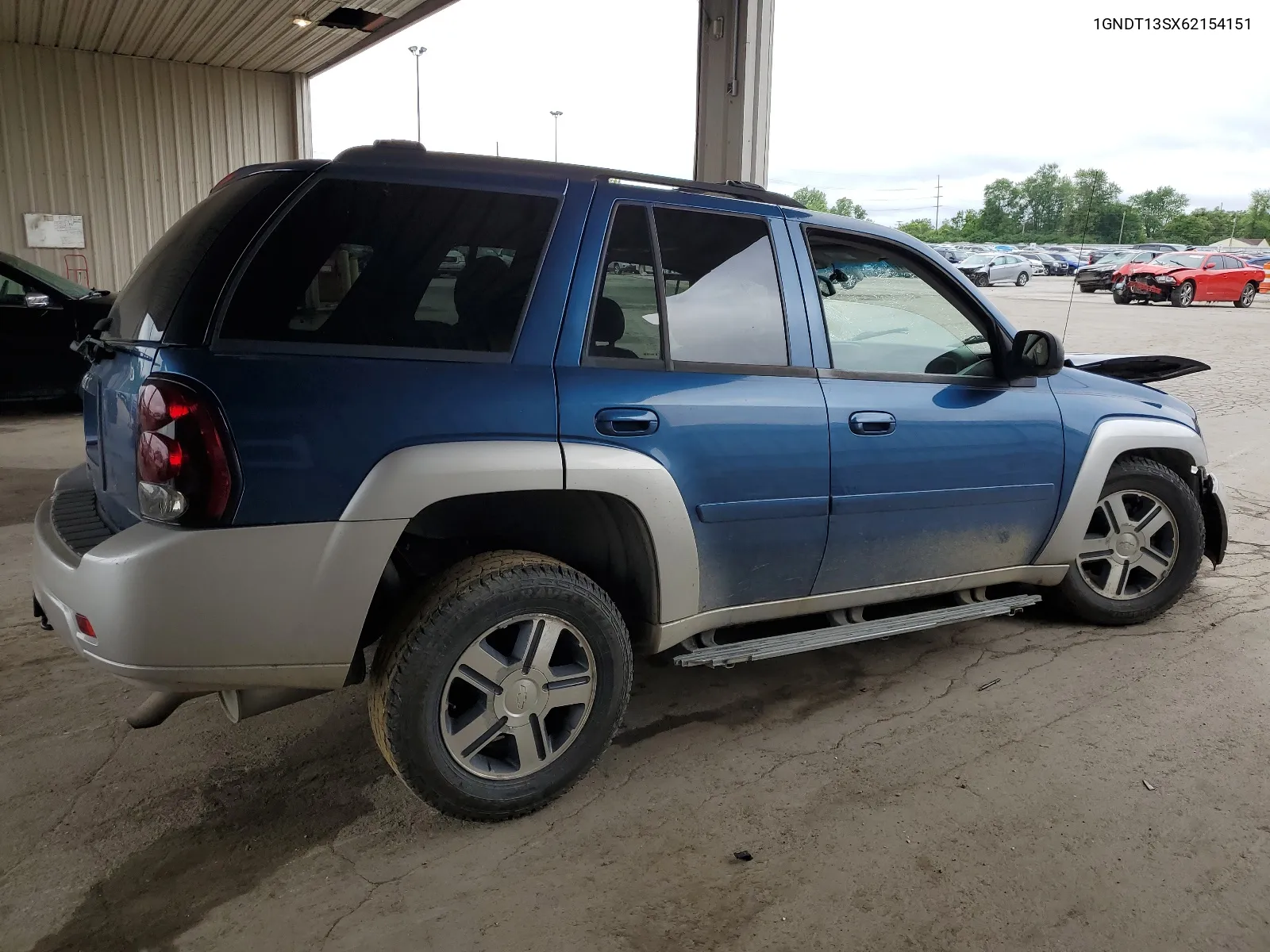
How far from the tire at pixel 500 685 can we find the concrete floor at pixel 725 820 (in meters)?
0.15

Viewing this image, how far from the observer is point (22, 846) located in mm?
2414

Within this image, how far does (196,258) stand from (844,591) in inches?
90.0

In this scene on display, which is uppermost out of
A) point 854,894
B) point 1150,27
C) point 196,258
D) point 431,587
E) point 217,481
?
point 1150,27

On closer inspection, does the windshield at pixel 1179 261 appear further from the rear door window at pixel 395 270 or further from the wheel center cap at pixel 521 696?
the wheel center cap at pixel 521 696

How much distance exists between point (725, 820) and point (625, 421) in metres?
1.17

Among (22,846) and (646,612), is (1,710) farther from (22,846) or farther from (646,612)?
(646,612)

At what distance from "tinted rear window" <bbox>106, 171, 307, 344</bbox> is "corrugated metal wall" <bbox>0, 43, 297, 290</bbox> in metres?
13.2

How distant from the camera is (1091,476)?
3.69 m

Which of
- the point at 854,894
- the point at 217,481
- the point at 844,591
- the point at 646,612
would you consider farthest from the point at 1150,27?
the point at 217,481

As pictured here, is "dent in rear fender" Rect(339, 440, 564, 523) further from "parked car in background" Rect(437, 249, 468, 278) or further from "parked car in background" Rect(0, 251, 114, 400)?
"parked car in background" Rect(0, 251, 114, 400)

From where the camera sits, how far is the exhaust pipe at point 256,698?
236 cm

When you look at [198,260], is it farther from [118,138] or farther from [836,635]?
[118,138]

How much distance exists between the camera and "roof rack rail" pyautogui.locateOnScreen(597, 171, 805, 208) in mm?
2801

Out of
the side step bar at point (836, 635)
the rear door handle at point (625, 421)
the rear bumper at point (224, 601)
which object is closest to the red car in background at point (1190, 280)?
the side step bar at point (836, 635)
